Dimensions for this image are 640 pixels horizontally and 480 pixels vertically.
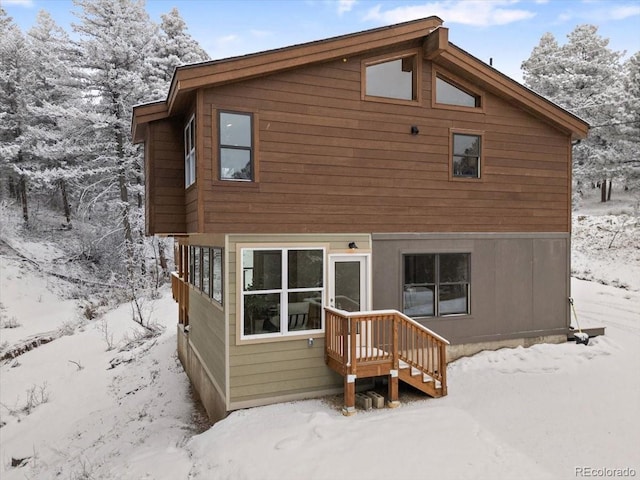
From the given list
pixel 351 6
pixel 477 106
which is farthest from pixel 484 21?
pixel 477 106

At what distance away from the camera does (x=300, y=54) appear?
7.29 meters

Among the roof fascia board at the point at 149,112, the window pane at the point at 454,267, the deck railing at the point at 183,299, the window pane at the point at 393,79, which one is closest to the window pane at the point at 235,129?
the roof fascia board at the point at 149,112

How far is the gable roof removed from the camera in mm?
6738

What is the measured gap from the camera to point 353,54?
7887mm

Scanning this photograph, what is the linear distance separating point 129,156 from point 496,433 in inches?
756

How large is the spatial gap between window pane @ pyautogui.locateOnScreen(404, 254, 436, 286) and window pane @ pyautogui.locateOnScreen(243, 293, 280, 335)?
2.76m

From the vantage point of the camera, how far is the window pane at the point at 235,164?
7039 mm

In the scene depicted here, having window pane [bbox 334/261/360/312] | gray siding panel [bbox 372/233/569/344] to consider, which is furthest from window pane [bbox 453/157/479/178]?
window pane [bbox 334/261/360/312]

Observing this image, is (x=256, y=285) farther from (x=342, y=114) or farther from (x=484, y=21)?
(x=484, y=21)

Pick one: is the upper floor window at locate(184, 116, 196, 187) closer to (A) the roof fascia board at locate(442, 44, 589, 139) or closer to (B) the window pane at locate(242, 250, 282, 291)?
(B) the window pane at locate(242, 250, 282, 291)

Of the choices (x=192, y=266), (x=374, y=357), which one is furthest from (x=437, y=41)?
(x=192, y=266)

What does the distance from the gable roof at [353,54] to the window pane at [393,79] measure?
0.40m

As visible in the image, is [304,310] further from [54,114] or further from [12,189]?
[12,189]

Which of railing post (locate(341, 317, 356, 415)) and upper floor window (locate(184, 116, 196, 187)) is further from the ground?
upper floor window (locate(184, 116, 196, 187))
